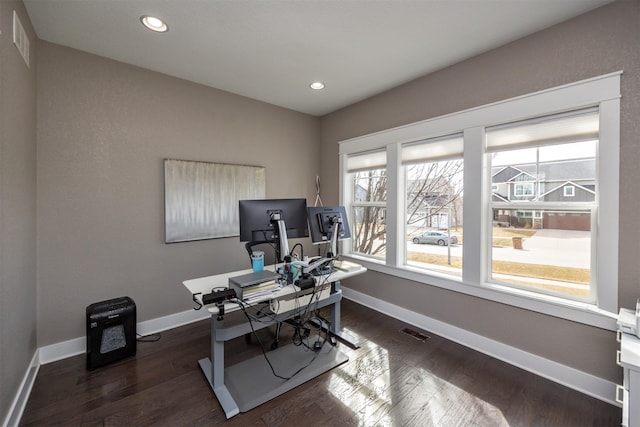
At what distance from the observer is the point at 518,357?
2.19 meters

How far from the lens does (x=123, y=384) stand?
6.48 feet

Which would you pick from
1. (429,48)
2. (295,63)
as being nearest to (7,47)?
(295,63)

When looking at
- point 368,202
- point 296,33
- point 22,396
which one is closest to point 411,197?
point 368,202

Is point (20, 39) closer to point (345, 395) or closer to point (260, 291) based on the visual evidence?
point (260, 291)

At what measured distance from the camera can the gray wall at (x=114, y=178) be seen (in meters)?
2.23

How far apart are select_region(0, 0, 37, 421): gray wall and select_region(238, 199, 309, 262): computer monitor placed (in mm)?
1347

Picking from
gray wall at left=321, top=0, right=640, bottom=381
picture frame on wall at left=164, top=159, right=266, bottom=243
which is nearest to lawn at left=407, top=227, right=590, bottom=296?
gray wall at left=321, top=0, right=640, bottom=381

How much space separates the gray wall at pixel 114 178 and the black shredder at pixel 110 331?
335 mm

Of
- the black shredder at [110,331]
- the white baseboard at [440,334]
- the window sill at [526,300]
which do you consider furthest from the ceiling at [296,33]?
the white baseboard at [440,334]

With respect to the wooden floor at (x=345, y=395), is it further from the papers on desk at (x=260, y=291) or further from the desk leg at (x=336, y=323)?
the papers on desk at (x=260, y=291)

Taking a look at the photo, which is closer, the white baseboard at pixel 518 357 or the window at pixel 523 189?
the white baseboard at pixel 518 357

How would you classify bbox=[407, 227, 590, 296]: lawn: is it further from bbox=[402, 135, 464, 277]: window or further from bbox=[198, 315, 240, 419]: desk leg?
bbox=[198, 315, 240, 419]: desk leg

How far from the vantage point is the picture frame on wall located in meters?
2.79

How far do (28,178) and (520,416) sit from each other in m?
3.86
